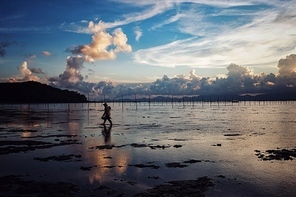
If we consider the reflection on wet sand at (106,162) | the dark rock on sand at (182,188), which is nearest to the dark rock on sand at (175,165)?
the reflection on wet sand at (106,162)

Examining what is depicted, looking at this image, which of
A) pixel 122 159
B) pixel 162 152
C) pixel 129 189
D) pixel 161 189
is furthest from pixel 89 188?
pixel 162 152

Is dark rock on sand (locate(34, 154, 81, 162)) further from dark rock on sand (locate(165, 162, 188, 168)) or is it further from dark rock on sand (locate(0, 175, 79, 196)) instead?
dark rock on sand (locate(165, 162, 188, 168))

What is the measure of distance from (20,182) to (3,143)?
39.6ft

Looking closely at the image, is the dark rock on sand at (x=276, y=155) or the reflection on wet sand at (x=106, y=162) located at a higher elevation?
the reflection on wet sand at (x=106, y=162)

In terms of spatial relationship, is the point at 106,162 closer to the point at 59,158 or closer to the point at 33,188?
the point at 59,158

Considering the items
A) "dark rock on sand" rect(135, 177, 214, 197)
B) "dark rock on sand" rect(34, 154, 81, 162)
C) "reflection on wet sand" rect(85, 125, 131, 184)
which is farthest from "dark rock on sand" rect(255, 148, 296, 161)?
"dark rock on sand" rect(34, 154, 81, 162)

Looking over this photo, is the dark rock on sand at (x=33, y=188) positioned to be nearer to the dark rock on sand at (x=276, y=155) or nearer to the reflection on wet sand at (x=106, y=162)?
the reflection on wet sand at (x=106, y=162)

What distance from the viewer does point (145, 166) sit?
14.1m


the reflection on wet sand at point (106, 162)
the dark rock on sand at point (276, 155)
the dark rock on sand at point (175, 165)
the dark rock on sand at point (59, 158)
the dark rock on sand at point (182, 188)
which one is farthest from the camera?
the dark rock on sand at point (276, 155)

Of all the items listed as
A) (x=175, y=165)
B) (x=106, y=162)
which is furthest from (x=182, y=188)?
(x=106, y=162)

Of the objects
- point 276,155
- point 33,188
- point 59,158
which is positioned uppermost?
point 33,188

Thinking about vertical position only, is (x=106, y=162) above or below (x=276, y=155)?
above

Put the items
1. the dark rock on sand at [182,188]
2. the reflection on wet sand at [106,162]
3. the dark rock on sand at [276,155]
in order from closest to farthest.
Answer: the dark rock on sand at [182,188]
the reflection on wet sand at [106,162]
the dark rock on sand at [276,155]

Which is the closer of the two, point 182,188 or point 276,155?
point 182,188
